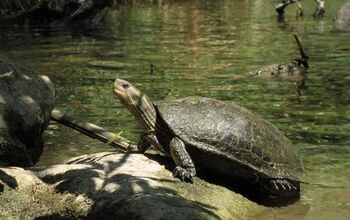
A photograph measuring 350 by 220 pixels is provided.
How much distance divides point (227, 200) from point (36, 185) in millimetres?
1827

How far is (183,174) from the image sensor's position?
6438 millimetres

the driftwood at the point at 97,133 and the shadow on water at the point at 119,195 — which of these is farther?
the driftwood at the point at 97,133

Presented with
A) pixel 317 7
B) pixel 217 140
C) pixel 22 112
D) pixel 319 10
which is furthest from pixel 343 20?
pixel 22 112

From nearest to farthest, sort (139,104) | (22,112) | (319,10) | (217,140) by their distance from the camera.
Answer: (217,140)
(139,104)
(22,112)
(319,10)

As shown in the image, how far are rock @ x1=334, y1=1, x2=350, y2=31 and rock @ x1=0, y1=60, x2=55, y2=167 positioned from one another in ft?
62.1

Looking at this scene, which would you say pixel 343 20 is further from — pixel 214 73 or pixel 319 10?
pixel 214 73

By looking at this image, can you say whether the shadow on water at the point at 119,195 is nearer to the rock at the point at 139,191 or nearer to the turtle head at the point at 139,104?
the rock at the point at 139,191

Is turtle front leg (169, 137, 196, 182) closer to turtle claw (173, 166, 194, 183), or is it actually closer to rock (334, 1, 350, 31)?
turtle claw (173, 166, 194, 183)

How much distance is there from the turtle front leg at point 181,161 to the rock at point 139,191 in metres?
0.08

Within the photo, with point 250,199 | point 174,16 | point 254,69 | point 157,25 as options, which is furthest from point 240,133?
point 174,16

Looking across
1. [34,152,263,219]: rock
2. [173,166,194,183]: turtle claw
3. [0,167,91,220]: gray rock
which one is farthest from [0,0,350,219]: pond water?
[0,167,91,220]: gray rock

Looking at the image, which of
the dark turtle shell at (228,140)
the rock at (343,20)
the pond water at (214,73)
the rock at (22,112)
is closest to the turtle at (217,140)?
the dark turtle shell at (228,140)

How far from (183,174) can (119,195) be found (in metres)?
0.89

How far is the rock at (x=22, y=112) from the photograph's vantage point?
22.8ft
